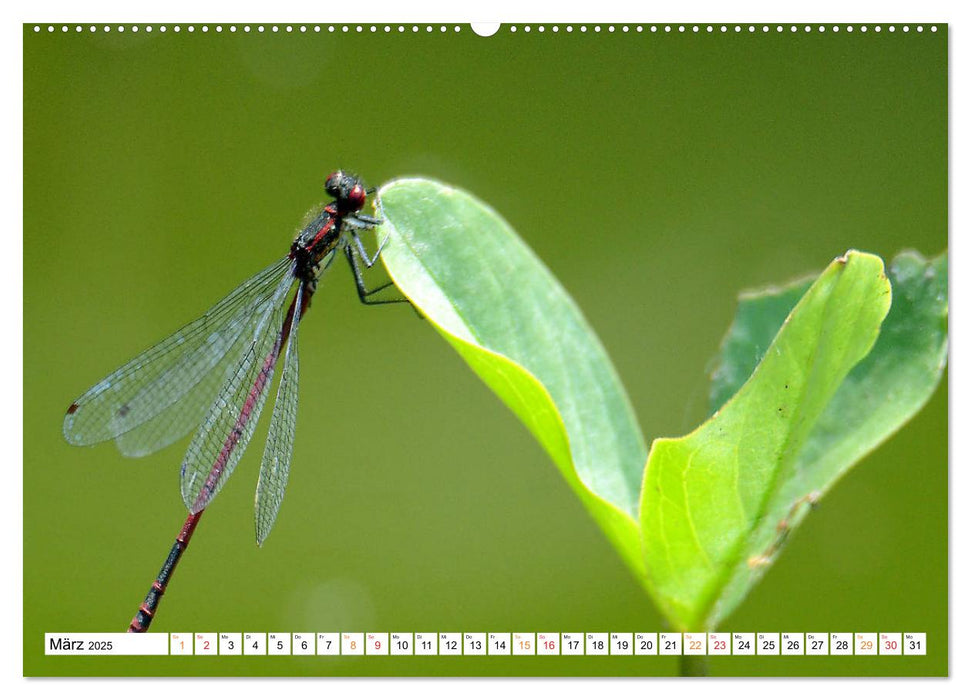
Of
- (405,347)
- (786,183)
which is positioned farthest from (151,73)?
(786,183)

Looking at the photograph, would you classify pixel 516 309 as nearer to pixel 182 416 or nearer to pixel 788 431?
pixel 788 431

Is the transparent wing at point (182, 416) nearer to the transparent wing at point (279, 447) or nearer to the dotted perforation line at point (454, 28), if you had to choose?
the transparent wing at point (279, 447)

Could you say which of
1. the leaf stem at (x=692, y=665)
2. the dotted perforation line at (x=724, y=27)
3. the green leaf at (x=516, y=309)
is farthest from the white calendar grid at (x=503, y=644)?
the dotted perforation line at (x=724, y=27)

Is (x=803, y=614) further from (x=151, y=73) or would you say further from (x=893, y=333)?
(x=151, y=73)

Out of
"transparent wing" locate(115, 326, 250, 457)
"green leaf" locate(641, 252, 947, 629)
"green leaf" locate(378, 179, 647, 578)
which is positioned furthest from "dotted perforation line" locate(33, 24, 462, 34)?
"green leaf" locate(641, 252, 947, 629)

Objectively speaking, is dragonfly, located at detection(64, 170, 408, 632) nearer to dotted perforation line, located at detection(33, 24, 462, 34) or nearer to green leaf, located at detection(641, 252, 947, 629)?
dotted perforation line, located at detection(33, 24, 462, 34)

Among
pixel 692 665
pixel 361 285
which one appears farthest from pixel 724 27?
pixel 692 665
